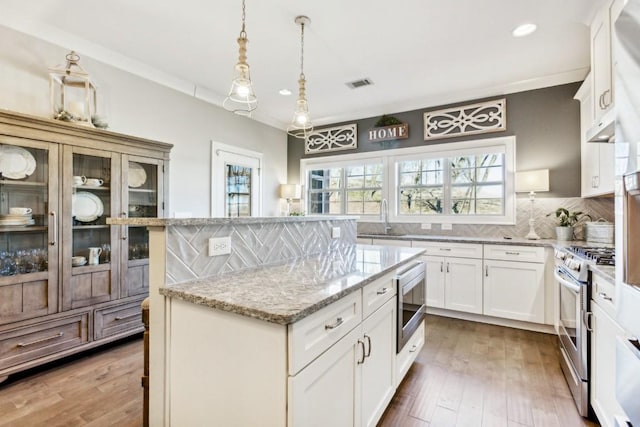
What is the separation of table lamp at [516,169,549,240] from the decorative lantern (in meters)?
4.42

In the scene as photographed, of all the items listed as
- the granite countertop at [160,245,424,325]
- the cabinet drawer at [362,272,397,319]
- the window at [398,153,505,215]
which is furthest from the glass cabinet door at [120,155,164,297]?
the window at [398,153,505,215]

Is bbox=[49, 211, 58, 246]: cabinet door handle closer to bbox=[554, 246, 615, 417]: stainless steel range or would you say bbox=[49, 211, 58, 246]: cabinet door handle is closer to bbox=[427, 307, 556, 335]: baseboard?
bbox=[554, 246, 615, 417]: stainless steel range

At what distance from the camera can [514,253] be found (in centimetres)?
319

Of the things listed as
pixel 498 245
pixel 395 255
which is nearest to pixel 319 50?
pixel 395 255

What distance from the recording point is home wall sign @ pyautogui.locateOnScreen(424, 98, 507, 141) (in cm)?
377

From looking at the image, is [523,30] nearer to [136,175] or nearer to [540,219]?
[540,219]

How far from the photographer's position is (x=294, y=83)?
12.3ft

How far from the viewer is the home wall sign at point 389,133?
436cm

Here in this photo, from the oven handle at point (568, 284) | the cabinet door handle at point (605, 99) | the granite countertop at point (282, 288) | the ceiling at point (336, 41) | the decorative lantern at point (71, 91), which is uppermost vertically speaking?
the ceiling at point (336, 41)

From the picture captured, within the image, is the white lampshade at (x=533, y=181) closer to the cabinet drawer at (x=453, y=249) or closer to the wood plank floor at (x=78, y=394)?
the cabinet drawer at (x=453, y=249)

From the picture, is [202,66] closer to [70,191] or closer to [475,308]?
[70,191]

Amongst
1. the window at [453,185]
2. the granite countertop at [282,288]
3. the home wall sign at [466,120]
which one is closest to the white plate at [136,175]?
the granite countertop at [282,288]

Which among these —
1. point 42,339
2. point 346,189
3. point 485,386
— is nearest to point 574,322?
point 485,386

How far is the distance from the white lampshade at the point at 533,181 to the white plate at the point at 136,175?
409 cm
